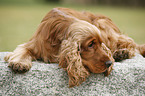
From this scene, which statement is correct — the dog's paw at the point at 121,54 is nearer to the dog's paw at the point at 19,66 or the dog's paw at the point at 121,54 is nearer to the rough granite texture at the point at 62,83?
the rough granite texture at the point at 62,83

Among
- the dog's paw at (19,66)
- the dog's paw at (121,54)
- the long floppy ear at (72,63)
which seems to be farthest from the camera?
the dog's paw at (121,54)

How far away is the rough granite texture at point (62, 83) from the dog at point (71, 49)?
0.10 metres

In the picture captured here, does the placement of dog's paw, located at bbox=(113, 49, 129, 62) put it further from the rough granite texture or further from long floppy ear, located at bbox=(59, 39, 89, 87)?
long floppy ear, located at bbox=(59, 39, 89, 87)

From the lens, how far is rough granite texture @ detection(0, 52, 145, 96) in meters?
2.92

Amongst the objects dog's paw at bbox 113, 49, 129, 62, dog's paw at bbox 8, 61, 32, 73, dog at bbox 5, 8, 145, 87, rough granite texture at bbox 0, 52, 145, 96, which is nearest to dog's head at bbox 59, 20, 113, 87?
dog at bbox 5, 8, 145, 87

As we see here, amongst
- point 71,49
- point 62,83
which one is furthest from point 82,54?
point 62,83

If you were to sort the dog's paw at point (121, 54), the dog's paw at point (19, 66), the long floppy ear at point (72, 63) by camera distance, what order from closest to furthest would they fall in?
the long floppy ear at point (72, 63), the dog's paw at point (19, 66), the dog's paw at point (121, 54)

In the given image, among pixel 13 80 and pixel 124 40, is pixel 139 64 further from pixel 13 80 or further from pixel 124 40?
pixel 13 80

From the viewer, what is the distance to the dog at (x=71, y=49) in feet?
9.77

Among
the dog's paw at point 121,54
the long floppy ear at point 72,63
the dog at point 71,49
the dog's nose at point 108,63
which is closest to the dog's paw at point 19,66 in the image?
the dog at point 71,49

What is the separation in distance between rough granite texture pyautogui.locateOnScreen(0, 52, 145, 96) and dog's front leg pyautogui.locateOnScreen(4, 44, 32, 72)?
0.25 feet

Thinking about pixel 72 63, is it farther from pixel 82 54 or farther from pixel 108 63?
pixel 108 63

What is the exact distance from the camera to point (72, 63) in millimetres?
2930

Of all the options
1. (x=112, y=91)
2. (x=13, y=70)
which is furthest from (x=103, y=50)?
(x=13, y=70)
